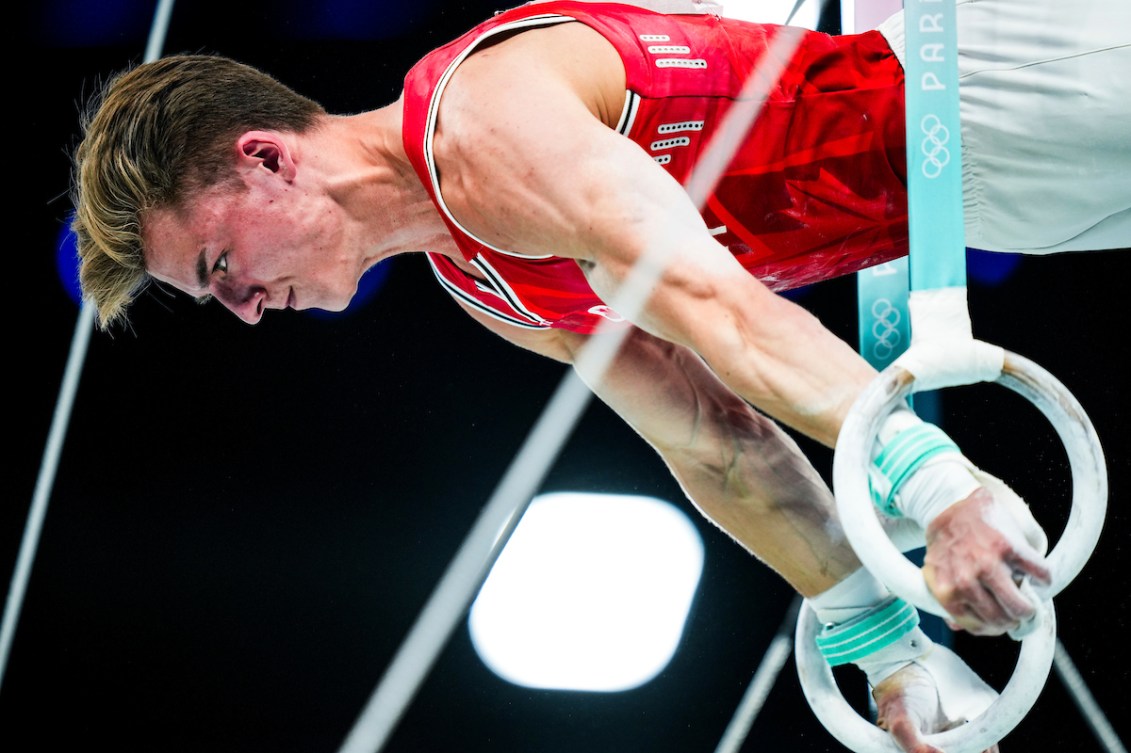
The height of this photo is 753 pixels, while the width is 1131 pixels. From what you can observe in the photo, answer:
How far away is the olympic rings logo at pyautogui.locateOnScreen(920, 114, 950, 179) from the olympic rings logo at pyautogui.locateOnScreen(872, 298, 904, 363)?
252 mm

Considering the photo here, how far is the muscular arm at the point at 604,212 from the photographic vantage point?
1.03 metres

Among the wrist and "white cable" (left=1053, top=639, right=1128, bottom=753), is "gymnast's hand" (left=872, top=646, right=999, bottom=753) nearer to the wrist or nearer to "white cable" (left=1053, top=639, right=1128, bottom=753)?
the wrist

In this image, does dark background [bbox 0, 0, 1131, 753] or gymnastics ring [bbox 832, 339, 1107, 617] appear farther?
dark background [bbox 0, 0, 1131, 753]

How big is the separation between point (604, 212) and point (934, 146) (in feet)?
1.24

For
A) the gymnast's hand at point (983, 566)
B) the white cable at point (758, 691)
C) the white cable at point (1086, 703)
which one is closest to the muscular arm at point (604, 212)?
the gymnast's hand at point (983, 566)

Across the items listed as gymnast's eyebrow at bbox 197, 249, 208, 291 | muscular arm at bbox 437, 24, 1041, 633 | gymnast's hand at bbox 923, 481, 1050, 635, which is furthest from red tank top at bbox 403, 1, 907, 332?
gymnast's hand at bbox 923, 481, 1050, 635

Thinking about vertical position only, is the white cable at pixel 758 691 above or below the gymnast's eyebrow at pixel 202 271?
below

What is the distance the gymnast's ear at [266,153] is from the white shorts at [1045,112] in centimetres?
78

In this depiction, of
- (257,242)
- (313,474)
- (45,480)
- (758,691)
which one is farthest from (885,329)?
(45,480)

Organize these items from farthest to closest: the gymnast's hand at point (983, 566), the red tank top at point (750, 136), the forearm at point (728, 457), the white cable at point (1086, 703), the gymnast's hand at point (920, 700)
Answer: the white cable at point (1086, 703) < the forearm at point (728, 457) < the red tank top at point (750, 136) < the gymnast's hand at point (920, 700) < the gymnast's hand at point (983, 566)

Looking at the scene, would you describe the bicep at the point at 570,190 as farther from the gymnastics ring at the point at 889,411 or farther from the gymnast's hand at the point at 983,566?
the gymnast's hand at the point at 983,566

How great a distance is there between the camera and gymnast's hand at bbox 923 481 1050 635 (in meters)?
0.88

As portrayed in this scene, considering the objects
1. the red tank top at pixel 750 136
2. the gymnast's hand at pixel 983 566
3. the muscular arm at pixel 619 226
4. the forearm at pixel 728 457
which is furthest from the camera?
the forearm at pixel 728 457

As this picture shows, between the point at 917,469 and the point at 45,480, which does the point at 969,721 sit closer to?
the point at 917,469
